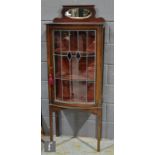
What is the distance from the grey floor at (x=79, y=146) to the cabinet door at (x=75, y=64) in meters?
0.39

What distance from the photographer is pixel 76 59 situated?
2047mm

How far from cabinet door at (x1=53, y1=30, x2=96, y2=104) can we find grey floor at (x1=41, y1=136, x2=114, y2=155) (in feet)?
1.29

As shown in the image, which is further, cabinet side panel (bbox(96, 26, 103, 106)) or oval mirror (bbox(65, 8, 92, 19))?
oval mirror (bbox(65, 8, 92, 19))

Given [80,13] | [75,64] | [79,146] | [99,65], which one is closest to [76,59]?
[75,64]

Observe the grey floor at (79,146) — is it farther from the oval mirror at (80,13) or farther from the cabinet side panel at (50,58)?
the oval mirror at (80,13)

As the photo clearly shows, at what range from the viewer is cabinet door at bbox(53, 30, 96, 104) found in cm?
202

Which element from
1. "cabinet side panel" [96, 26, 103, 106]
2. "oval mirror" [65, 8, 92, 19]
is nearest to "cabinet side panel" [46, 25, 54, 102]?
"oval mirror" [65, 8, 92, 19]

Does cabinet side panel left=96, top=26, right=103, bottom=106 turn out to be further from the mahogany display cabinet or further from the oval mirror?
the oval mirror

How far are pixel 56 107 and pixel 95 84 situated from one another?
0.36m

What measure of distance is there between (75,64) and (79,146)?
2.23 ft

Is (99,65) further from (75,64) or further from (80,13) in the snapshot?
(80,13)

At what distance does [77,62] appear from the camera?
205 centimetres
